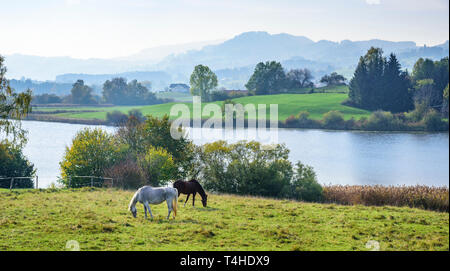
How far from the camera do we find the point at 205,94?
7675cm

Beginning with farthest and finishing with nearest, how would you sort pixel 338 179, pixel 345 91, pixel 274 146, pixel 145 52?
pixel 145 52, pixel 345 91, pixel 338 179, pixel 274 146

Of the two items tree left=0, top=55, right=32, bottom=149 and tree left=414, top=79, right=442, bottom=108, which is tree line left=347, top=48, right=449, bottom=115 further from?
tree left=0, top=55, right=32, bottom=149

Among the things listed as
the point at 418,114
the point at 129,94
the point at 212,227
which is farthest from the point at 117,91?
the point at 212,227

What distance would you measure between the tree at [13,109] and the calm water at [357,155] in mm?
11777

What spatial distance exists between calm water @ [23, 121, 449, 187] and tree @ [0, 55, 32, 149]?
1178 centimetres

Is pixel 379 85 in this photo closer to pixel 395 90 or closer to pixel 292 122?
pixel 395 90

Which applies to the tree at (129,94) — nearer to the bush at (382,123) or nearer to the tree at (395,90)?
the bush at (382,123)

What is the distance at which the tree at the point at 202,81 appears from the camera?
67.6 m

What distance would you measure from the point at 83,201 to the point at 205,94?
5958 cm

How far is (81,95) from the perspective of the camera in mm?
105875

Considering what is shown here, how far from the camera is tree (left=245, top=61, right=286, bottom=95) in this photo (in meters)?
90.4

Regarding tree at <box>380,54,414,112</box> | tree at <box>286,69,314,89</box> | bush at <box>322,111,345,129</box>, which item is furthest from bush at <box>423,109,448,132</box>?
tree at <box>286,69,314,89</box>
